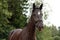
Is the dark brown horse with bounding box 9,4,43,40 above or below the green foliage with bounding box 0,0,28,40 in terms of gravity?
above

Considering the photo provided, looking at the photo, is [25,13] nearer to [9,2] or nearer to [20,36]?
[9,2]

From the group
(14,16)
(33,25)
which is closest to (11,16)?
(14,16)

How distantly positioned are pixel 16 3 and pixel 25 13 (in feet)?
3.72

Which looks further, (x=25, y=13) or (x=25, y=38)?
(x=25, y=13)

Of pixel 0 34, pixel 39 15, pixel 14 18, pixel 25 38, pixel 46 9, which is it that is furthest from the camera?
pixel 46 9

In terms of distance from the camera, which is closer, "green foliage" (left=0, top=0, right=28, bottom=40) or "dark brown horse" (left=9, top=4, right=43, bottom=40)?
"dark brown horse" (left=9, top=4, right=43, bottom=40)

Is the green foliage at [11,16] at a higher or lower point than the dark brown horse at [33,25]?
lower

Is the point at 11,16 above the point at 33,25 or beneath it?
beneath

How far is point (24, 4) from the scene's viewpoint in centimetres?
2570

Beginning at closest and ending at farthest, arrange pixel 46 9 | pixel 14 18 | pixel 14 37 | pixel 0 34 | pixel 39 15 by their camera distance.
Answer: pixel 39 15
pixel 14 37
pixel 0 34
pixel 14 18
pixel 46 9

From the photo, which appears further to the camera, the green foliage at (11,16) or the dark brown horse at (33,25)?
the green foliage at (11,16)

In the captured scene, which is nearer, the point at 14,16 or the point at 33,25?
the point at 33,25

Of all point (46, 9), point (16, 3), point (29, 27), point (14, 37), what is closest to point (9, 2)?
point (16, 3)

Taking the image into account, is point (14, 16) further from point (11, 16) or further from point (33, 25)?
point (33, 25)
